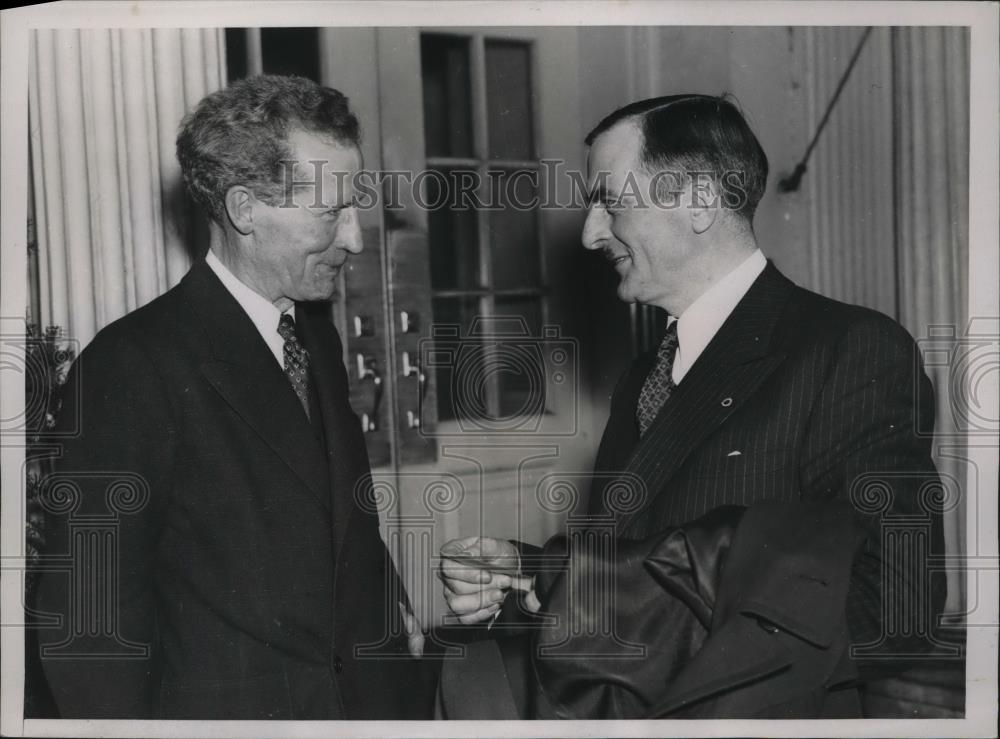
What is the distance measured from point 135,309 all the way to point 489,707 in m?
0.96

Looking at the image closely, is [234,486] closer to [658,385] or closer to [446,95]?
[658,385]

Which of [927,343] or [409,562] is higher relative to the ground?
[927,343]

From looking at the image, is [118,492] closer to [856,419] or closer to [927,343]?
[856,419]

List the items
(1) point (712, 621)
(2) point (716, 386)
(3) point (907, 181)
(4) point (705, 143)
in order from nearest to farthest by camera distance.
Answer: (1) point (712, 621), (2) point (716, 386), (4) point (705, 143), (3) point (907, 181)

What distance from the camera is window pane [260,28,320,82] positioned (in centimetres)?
158

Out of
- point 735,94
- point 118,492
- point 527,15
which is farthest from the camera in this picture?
point 735,94

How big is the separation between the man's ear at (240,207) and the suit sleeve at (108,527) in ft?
0.90

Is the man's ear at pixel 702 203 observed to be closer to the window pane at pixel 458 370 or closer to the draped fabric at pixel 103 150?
the window pane at pixel 458 370

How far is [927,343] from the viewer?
5.08 feet

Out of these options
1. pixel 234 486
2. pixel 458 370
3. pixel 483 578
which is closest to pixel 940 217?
pixel 458 370

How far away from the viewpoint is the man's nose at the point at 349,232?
1.53m

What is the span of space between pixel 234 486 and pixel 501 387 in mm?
494

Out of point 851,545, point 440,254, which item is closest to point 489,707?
point 851,545

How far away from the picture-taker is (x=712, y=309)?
1.47 metres
